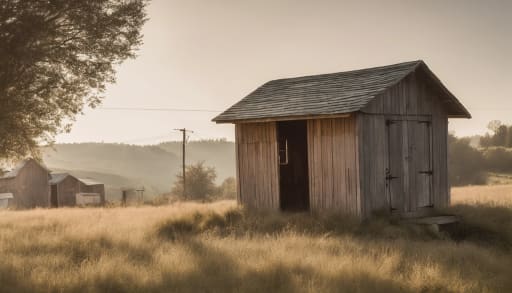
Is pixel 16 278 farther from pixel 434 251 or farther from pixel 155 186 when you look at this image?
pixel 155 186

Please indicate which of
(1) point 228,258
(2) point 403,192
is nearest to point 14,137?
(1) point 228,258

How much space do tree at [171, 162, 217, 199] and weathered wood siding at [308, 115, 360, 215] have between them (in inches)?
1749

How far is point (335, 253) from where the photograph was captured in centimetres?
1147

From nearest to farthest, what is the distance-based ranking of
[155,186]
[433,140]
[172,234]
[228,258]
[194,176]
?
[228,258], [172,234], [433,140], [194,176], [155,186]

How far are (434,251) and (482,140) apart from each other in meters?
85.3

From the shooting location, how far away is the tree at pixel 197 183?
61.3 meters

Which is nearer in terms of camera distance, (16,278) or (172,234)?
(16,278)

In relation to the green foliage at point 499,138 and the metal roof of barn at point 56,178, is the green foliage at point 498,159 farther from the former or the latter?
the metal roof of barn at point 56,178

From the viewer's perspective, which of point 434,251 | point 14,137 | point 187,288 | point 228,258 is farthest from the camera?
point 14,137

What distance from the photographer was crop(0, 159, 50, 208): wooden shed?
50.3 metres

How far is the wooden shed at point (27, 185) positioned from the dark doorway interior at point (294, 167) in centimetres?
3569

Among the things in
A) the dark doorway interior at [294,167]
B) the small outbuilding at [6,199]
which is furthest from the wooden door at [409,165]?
the small outbuilding at [6,199]

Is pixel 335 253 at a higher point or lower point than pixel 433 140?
lower

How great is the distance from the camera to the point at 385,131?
1686cm
